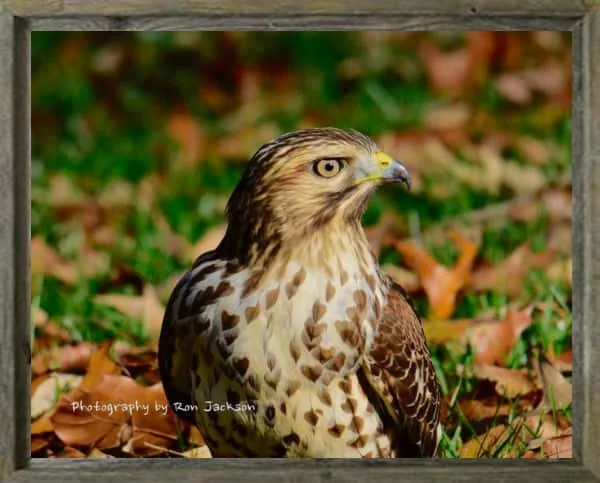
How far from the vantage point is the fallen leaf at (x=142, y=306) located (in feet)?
16.6

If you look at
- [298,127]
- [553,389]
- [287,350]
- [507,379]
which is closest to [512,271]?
[507,379]

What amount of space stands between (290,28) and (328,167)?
15.5 inches

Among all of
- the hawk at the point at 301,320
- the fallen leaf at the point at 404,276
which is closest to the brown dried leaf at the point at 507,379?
the hawk at the point at 301,320

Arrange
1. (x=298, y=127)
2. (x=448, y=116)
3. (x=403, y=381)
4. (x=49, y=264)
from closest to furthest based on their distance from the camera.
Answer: (x=403, y=381)
(x=49, y=264)
(x=298, y=127)
(x=448, y=116)

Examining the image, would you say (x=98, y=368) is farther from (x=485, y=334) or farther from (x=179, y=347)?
(x=485, y=334)

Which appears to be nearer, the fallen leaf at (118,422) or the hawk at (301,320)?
the hawk at (301,320)

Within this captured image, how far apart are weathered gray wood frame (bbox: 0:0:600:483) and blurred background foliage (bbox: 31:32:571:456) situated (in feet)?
1.76

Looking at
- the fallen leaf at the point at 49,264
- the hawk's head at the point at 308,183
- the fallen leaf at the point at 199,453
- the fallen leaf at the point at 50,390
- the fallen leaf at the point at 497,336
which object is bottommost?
the fallen leaf at the point at 199,453

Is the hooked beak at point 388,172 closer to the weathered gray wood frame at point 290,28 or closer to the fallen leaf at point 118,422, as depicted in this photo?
the weathered gray wood frame at point 290,28

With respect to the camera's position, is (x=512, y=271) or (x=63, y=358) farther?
(x=512, y=271)

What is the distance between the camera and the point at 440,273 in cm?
520

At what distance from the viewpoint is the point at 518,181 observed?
6344mm

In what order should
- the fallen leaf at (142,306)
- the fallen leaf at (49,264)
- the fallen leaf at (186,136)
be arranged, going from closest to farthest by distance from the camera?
the fallen leaf at (142,306), the fallen leaf at (49,264), the fallen leaf at (186,136)

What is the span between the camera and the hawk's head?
149 inches
